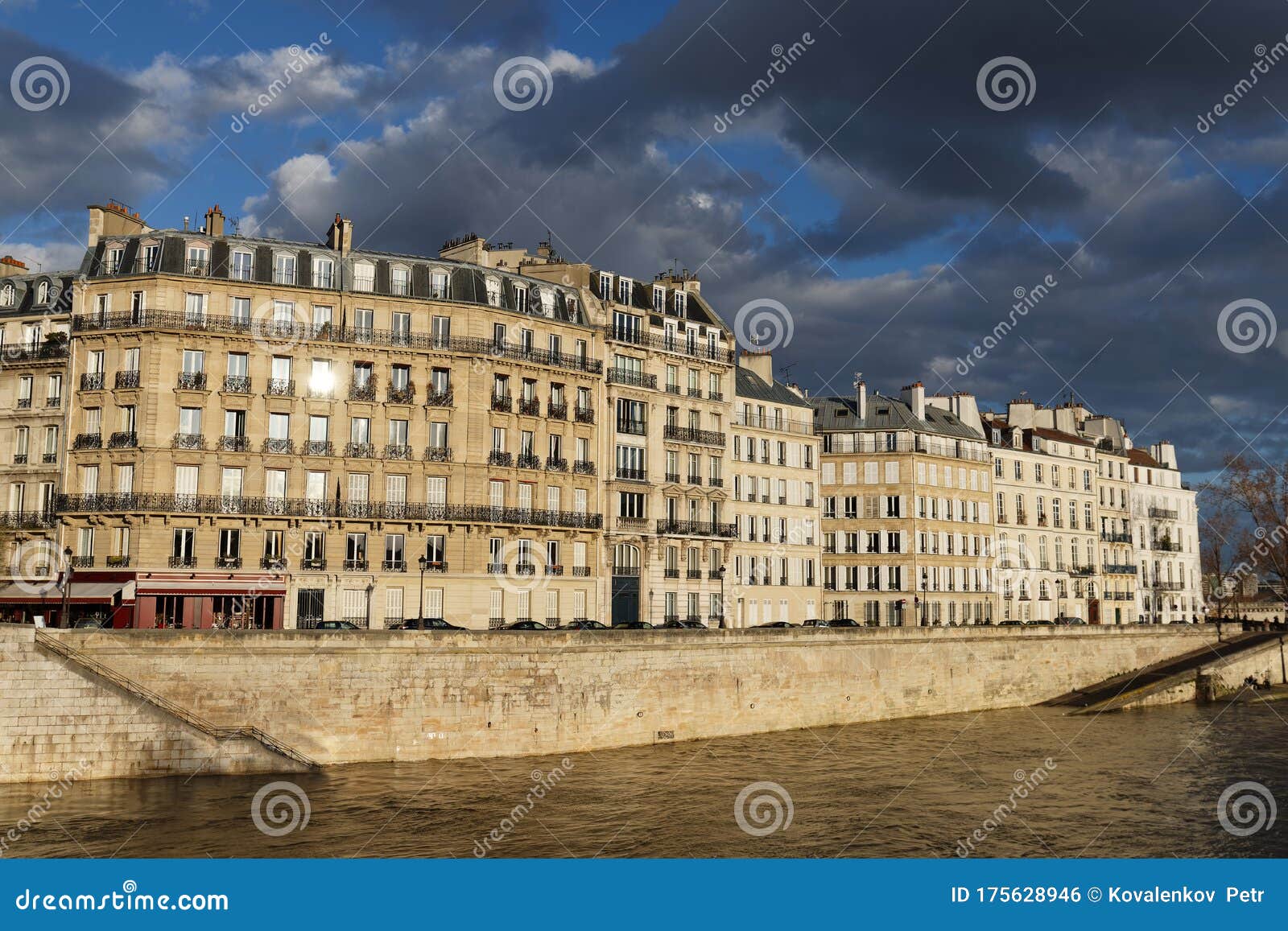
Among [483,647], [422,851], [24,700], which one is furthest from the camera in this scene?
[483,647]

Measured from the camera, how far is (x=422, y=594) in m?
47.4

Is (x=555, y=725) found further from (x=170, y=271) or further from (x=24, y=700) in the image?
(x=170, y=271)

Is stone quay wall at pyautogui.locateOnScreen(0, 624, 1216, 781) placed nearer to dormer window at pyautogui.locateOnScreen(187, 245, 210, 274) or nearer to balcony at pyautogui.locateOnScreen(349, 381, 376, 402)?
balcony at pyautogui.locateOnScreen(349, 381, 376, 402)

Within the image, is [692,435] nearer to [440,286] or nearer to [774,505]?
[774,505]

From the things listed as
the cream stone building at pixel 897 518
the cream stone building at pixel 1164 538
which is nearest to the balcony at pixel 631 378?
the cream stone building at pixel 897 518

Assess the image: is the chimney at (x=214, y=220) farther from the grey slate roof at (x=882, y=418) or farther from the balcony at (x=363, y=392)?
the grey slate roof at (x=882, y=418)

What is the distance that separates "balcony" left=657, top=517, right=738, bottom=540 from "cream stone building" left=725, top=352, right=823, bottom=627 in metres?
1.93

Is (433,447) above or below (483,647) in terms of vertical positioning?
above

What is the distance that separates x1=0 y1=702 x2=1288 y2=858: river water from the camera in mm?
27328

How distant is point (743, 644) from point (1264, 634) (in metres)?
40.6

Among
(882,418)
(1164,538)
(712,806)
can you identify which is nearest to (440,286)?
(712,806)

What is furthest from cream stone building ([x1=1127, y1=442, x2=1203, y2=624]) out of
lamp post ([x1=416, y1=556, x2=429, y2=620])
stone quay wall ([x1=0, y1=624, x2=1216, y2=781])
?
lamp post ([x1=416, y1=556, x2=429, y2=620])

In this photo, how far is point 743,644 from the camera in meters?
45.8

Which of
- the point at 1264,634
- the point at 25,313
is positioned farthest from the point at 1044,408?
the point at 25,313
